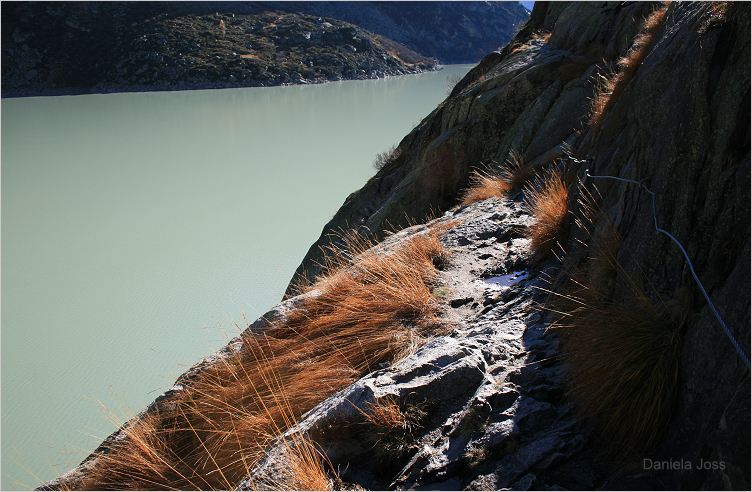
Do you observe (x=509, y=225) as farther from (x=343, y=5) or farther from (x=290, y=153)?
(x=343, y=5)

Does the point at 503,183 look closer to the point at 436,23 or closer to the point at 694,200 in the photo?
the point at 694,200

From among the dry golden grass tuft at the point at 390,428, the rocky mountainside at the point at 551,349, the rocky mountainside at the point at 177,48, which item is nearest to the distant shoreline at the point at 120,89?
the rocky mountainside at the point at 177,48

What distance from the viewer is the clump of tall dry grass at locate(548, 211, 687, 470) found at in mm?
1546

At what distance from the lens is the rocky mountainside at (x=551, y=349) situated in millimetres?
1524

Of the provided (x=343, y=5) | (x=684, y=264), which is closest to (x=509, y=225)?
(x=684, y=264)

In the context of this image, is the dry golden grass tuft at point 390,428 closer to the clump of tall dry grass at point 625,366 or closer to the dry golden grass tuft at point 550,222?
the clump of tall dry grass at point 625,366

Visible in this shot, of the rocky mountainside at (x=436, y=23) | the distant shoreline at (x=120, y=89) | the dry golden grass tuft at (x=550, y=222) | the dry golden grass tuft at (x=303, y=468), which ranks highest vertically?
the rocky mountainside at (x=436, y=23)

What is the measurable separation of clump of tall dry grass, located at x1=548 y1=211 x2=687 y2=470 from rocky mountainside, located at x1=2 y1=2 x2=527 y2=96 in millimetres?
43208

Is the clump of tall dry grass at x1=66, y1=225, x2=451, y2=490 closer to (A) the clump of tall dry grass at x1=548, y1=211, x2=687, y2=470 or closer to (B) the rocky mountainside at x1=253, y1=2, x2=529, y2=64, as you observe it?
(A) the clump of tall dry grass at x1=548, y1=211, x2=687, y2=470

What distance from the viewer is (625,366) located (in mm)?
1652

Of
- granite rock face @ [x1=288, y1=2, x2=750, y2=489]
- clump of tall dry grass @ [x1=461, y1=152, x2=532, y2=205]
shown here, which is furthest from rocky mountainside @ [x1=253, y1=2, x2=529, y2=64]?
granite rock face @ [x1=288, y1=2, x2=750, y2=489]

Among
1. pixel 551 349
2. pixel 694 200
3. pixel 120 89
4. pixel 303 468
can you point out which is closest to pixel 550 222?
pixel 551 349

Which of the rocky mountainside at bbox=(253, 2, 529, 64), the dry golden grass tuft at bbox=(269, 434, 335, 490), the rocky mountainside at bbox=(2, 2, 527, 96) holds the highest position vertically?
the rocky mountainside at bbox=(253, 2, 529, 64)

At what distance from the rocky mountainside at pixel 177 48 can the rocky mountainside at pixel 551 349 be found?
1652 inches
